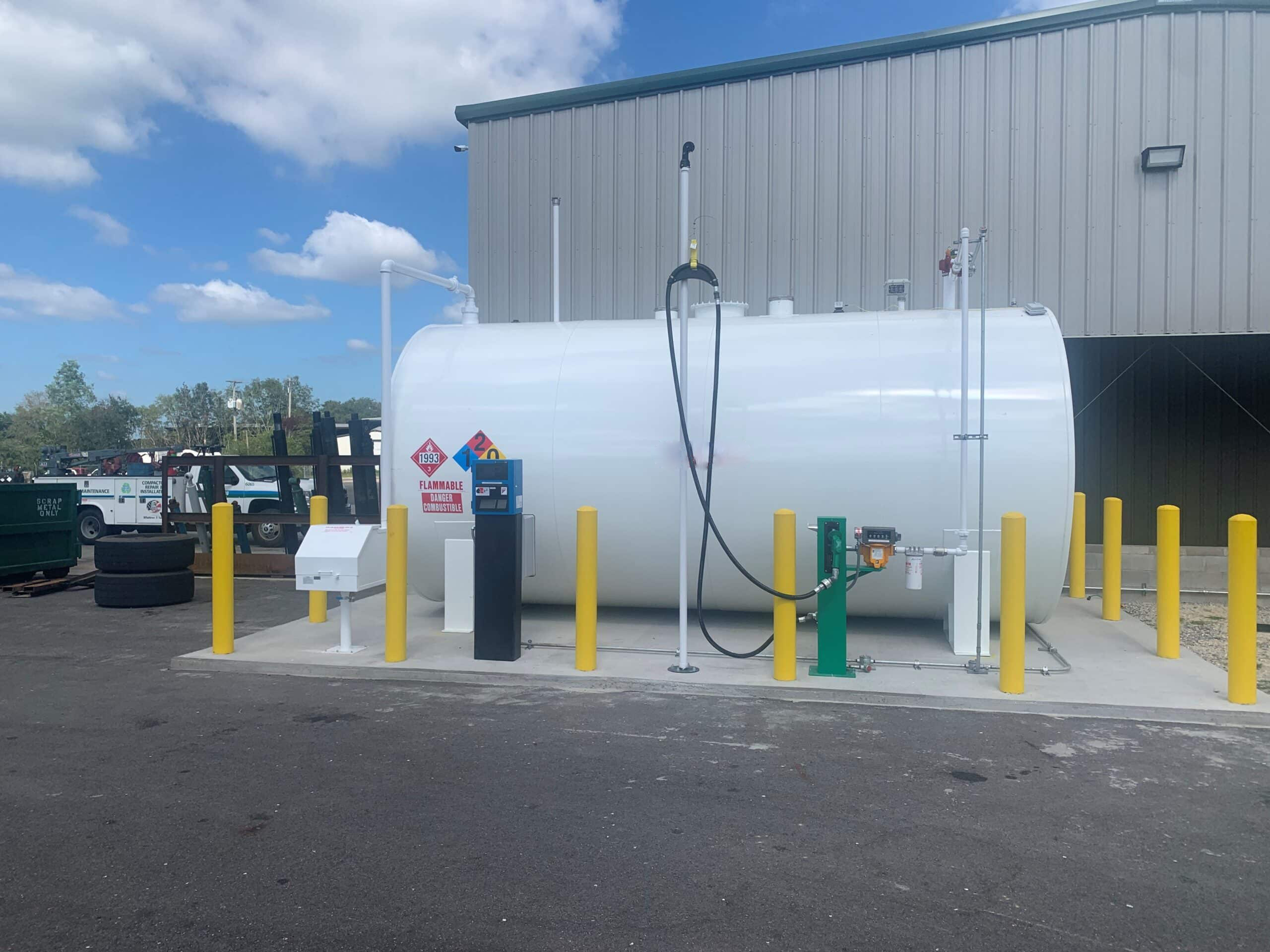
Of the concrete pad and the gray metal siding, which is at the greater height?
the gray metal siding

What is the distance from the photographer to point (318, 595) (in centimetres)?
924

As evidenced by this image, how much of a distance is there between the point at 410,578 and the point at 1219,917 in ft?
23.5

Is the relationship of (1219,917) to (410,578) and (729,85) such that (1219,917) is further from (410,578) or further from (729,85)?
(729,85)

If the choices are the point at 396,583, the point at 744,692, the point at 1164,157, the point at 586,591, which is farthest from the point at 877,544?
the point at 1164,157

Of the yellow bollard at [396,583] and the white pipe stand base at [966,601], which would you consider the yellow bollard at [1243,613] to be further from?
the yellow bollard at [396,583]

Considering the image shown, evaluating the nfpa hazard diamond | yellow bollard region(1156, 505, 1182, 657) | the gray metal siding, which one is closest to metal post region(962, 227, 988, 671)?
yellow bollard region(1156, 505, 1182, 657)

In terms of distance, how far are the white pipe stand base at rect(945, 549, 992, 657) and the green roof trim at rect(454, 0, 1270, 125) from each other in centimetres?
748

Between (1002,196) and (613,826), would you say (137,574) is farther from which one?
(1002,196)

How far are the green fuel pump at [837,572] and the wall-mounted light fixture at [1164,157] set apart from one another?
23.9 ft

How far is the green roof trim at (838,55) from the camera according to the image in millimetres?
11016

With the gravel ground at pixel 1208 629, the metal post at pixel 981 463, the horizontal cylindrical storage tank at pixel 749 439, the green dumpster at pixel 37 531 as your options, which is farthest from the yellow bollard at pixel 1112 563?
the green dumpster at pixel 37 531

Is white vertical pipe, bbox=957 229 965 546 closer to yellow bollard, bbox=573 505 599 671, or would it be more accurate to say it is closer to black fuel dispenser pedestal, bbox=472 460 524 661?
yellow bollard, bbox=573 505 599 671

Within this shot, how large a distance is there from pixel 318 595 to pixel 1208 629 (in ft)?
30.2

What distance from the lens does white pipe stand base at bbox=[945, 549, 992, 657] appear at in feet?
23.8
